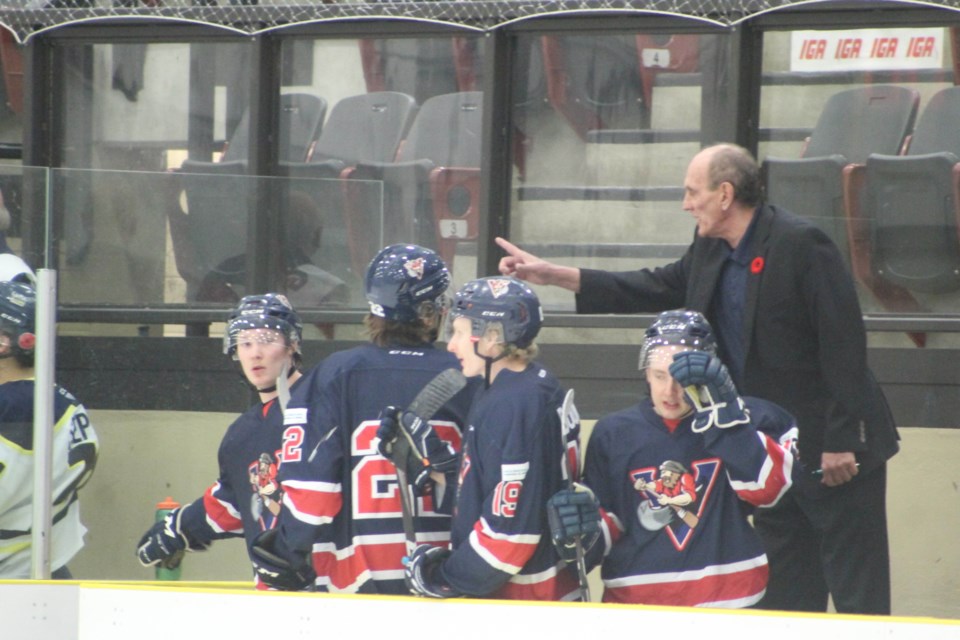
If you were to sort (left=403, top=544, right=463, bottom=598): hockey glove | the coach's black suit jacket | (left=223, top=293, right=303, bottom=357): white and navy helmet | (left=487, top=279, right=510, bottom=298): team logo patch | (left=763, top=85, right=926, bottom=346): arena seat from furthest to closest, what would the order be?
(left=763, top=85, right=926, bottom=346): arena seat
(left=223, top=293, right=303, bottom=357): white and navy helmet
the coach's black suit jacket
(left=487, top=279, right=510, bottom=298): team logo patch
(left=403, top=544, right=463, bottom=598): hockey glove

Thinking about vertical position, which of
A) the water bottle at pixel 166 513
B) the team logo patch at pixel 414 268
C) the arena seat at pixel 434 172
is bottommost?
the water bottle at pixel 166 513

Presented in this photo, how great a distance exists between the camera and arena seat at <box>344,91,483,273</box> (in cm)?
551

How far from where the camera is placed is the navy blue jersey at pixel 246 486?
12.0 feet

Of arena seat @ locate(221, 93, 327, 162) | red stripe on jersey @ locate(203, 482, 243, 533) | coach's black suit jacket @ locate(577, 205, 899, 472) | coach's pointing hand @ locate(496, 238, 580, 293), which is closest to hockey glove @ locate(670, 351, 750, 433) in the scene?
coach's black suit jacket @ locate(577, 205, 899, 472)

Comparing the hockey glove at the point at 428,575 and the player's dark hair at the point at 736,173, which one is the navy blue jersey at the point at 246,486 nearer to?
the hockey glove at the point at 428,575

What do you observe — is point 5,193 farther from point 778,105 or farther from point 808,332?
point 778,105

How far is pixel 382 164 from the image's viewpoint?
563cm

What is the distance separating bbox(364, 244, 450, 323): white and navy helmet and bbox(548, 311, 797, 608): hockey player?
497 mm

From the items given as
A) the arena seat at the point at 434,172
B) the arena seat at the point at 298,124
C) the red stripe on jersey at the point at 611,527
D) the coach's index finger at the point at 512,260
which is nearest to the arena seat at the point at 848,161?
the arena seat at the point at 434,172

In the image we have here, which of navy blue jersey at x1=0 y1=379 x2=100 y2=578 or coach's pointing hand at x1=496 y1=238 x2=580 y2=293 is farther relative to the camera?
coach's pointing hand at x1=496 y1=238 x2=580 y2=293

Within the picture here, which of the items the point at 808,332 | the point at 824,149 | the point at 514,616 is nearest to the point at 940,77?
the point at 824,149

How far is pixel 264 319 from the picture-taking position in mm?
3746

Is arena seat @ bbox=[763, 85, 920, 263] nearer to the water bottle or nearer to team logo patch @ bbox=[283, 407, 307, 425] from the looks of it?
the water bottle

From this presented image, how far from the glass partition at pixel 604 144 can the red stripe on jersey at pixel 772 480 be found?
2.18 meters
